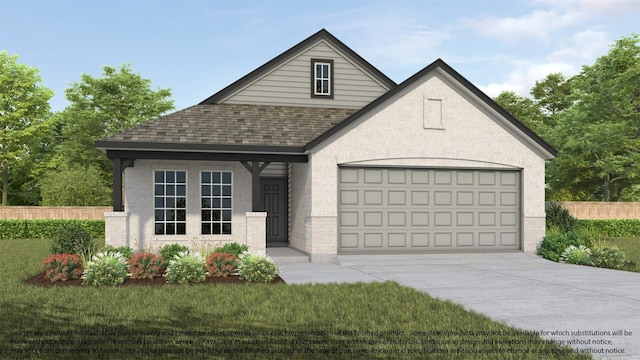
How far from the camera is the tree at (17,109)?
130 ft

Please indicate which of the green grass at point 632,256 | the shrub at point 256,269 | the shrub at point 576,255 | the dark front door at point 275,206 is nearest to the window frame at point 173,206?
the dark front door at point 275,206

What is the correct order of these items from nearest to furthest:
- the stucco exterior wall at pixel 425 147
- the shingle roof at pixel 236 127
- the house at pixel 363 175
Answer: the shingle roof at pixel 236 127
the house at pixel 363 175
the stucco exterior wall at pixel 425 147

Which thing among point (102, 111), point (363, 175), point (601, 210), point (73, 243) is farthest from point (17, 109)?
point (601, 210)

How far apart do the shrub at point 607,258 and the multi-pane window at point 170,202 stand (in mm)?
12259

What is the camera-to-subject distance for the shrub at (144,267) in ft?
40.9

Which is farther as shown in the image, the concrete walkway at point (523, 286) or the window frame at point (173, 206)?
the window frame at point (173, 206)

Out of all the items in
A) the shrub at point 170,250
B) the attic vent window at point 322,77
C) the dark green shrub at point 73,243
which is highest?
the attic vent window at point 322,77

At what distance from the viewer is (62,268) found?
12250 mm

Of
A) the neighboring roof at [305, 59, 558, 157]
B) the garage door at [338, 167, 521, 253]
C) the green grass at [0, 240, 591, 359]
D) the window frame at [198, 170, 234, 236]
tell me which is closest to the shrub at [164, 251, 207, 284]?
the green grass at [0, 240, 591, 359]

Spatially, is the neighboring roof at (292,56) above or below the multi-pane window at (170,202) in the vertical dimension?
above

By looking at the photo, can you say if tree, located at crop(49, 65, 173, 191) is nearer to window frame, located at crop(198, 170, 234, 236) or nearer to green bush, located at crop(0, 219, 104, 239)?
green bush, located at crop(0, 219, 104, 239)

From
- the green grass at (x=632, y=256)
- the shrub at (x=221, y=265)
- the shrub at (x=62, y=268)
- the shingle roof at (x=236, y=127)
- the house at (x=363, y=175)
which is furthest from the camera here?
the house at (x=363, y=175)

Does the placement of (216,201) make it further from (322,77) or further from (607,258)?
(607,258)

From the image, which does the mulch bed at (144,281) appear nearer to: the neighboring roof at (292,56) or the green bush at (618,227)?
the neighboring roof at (292,56)
